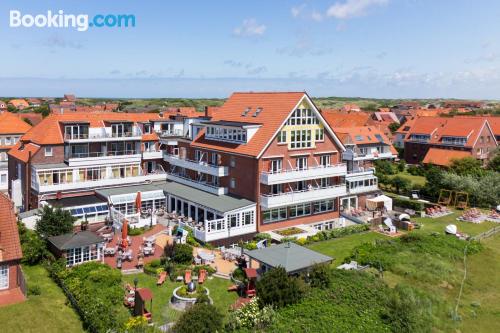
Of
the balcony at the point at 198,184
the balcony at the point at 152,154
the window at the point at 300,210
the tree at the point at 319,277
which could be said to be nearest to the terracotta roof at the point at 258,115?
the balcony at the point at 198,184

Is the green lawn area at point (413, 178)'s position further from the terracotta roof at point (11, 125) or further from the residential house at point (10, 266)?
the residential house at point (10, 266)

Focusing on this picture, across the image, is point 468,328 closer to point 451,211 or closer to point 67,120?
point 451,211

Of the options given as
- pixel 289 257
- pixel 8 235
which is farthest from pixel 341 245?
pixel 8 235

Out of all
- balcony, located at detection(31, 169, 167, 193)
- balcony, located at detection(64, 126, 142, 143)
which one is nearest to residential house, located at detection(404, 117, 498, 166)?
balcony, located at detection(31, 169, 167, 193)

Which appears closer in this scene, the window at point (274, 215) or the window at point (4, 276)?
the window at point (4, 276)

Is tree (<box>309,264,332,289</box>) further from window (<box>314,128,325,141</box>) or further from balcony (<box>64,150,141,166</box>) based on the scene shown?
balcony (<box>64,150,141,166</box>)

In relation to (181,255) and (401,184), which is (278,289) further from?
(401,184)
